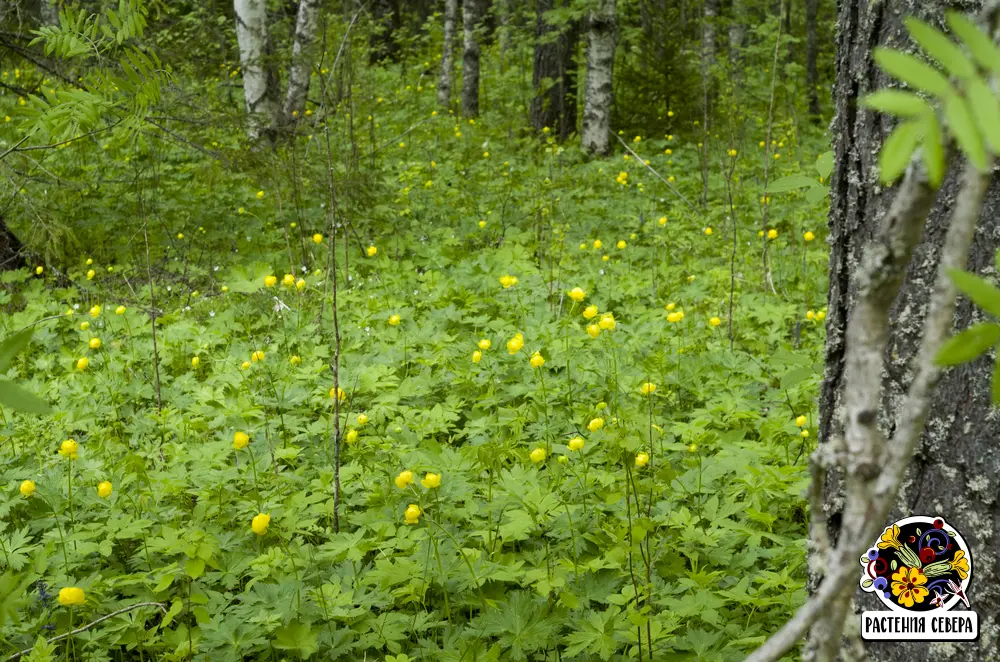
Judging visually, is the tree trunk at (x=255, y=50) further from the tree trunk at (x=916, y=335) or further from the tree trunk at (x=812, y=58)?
the tree trunk at (x=812, y=58)

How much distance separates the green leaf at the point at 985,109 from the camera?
1.98ft

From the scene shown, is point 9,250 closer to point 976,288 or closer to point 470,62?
point 470,62

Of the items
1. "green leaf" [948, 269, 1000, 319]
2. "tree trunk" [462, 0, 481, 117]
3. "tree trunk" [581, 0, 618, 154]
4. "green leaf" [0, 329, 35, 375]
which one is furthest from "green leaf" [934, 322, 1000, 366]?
"tree trunk" [462, 0, 481, 117]

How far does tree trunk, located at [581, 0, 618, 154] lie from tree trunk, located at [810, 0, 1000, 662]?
745 cm

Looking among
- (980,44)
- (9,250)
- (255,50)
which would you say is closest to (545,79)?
(255,50)

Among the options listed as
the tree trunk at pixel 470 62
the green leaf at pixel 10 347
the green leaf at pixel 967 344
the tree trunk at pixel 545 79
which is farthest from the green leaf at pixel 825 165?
the tree trunk at pixel 470 62

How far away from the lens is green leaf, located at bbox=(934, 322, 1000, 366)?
0.70m

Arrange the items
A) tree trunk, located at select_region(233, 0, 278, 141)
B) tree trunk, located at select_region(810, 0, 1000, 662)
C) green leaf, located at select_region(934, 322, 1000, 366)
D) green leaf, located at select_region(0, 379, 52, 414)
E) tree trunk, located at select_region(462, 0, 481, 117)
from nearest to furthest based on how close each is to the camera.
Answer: green leaf, located at select_region(934, 322, 1000, 366)
green leaf, located at select_region(0, 379, 52, 414)
tree trunk, located at select_region(810, 0, 1000, 662)
tree trunk, located at select_region(233, 0, 278, 141)
tree trunk, located at select_region(462, 0, 481, 117)

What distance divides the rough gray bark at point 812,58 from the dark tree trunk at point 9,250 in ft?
35.8

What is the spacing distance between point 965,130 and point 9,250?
7242mm

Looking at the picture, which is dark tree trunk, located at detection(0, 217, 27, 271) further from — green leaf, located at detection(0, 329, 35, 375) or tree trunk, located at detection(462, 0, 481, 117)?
tree trunk, located at detection(462, 0, 481, 117)

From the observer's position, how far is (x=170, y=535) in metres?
2.37

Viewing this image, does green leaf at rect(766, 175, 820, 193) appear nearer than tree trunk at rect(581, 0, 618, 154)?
Yes

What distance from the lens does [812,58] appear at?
12562mm
